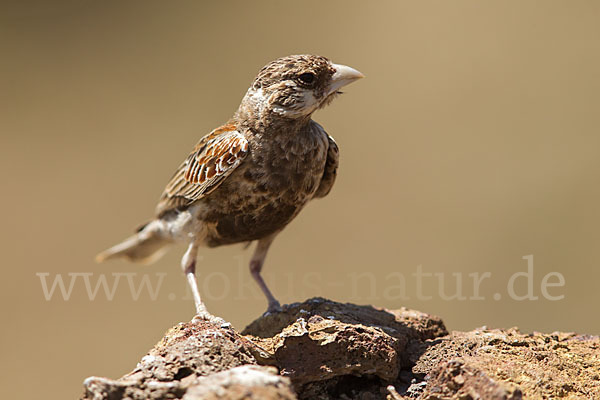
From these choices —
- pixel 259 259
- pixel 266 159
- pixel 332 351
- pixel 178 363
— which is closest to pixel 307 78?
pixel 266 159

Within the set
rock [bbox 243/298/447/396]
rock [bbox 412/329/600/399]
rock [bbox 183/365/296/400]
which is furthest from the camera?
rock [bbox 243/298/447/396]

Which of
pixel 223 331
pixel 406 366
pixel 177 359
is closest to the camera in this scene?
pixel 177 359

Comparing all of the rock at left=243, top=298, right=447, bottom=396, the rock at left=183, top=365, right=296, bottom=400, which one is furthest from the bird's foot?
the rock at left=183, top=365, right=296, bottom=400

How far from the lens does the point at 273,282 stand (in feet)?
38.1

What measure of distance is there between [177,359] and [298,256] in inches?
349

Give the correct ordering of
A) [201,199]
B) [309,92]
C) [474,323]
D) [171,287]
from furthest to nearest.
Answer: [171,287] → [474,323] → [201,199] → [309,92]

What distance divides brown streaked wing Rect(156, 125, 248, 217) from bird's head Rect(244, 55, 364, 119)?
0.34 metres

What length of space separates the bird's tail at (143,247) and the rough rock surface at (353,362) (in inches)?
82.2

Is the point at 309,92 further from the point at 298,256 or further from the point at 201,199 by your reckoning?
the point at 298,256

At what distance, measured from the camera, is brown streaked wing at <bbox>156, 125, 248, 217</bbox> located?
5160 mm

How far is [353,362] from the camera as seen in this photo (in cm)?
409

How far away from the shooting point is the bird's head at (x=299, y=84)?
16.8 feet

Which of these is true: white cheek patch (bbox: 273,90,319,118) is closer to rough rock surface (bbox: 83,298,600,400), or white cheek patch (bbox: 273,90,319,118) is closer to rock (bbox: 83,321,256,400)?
rough rock surface (bbox: 83,298,600,400)

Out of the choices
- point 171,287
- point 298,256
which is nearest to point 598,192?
point 298,256
